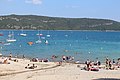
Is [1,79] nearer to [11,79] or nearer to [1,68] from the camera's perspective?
[11,79]

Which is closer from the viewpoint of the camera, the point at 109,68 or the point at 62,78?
the point at 62,78

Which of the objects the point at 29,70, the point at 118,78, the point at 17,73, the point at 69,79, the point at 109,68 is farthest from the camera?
the point at 109,68

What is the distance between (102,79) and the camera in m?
32.8

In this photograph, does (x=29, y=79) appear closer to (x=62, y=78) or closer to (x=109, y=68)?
(x=62, y=78)

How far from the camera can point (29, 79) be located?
32125 mm

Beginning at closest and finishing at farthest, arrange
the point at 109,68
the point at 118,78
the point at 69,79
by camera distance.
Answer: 1. the point at 69,79
2. the point at 118,78
3. the point at 109,68

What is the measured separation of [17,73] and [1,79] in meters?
6.08

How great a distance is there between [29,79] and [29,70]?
9.53m

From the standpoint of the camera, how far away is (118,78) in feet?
112

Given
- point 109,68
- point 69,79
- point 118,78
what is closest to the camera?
point 69,79

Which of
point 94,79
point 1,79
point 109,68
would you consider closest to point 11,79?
point 1,79

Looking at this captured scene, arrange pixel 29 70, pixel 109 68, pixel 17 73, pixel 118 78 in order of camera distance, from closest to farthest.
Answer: pixel 118 78 → pixel 17 73 → pixel 29 70 → pixel 109 68

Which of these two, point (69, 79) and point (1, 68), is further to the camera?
point (1, 68)

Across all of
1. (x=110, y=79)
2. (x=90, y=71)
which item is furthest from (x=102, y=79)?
(x=90, y=71)
